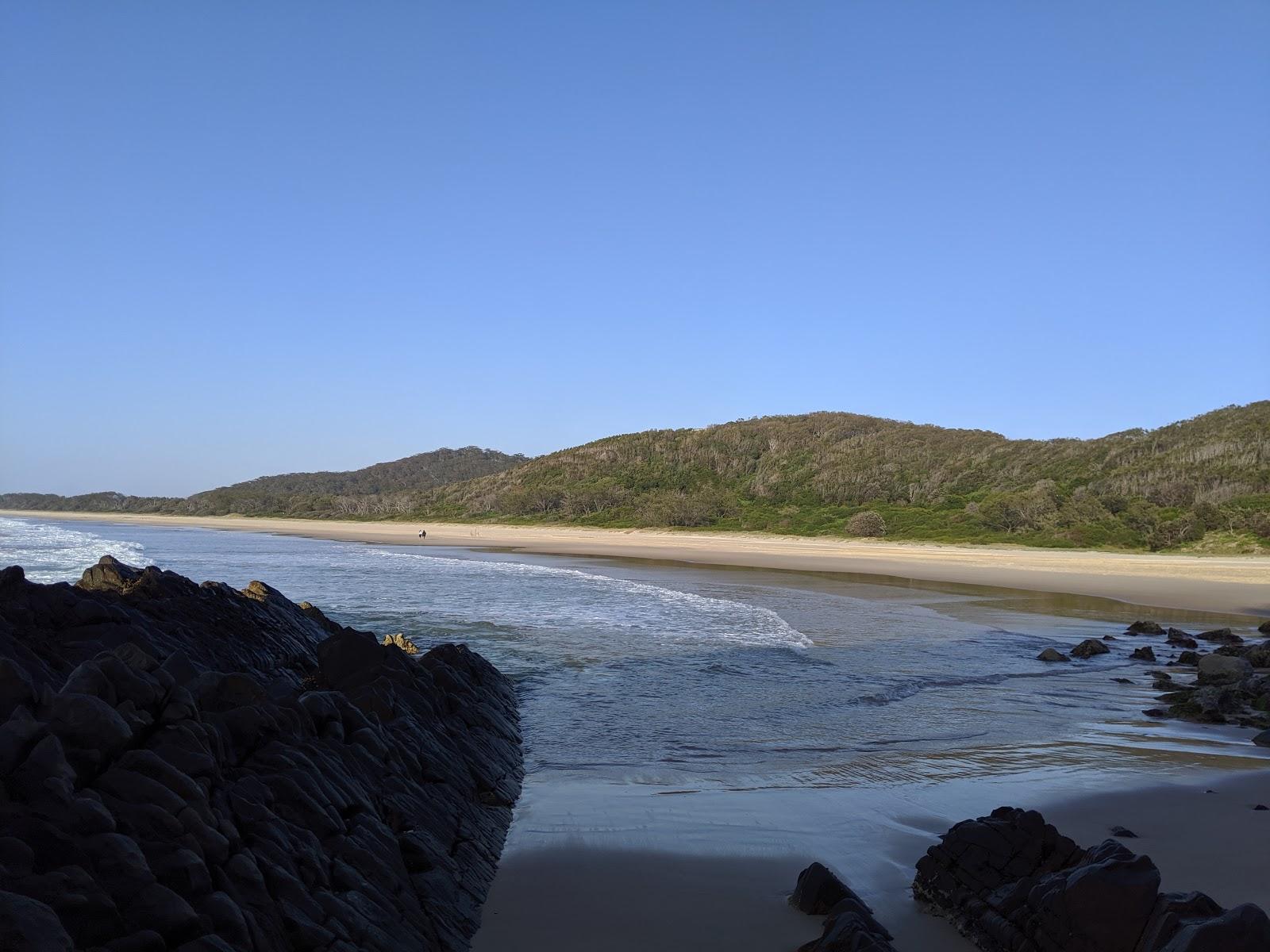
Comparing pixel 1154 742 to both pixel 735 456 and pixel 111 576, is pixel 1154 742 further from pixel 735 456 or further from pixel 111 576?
pixel 735 456

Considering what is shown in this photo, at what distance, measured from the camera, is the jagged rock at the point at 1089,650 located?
1446 centimetres

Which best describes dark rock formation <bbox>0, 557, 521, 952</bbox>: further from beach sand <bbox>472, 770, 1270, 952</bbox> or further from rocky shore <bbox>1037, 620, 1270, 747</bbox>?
rocky shore <bbox>1037, 620, 1270, 747</bbox>

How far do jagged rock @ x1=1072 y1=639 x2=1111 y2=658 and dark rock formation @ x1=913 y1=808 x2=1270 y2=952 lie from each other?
35.1 feet

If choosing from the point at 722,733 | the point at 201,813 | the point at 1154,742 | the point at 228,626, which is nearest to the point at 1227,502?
the point at 1154,742

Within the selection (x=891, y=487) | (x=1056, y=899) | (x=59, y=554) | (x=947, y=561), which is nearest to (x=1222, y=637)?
(x=1056, y=899)

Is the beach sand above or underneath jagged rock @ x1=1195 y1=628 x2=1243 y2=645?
underneath

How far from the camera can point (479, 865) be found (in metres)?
5.40

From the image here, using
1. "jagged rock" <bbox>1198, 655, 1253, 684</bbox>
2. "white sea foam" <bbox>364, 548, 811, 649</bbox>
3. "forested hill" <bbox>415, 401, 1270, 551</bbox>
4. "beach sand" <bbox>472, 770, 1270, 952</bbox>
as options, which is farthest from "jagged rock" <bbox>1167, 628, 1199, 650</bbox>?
"forested hill" <bbox>415, 401, 1270, 551</bbox>

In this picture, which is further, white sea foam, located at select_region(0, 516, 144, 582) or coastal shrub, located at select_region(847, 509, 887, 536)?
coastal shrub, located at select_region(847, 509, 887, 536)

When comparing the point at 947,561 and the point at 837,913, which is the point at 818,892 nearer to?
the point at 837,913

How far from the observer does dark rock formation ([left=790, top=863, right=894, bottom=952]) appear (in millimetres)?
4191

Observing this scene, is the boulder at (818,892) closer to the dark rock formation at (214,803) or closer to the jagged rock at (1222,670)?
the dark rock formation at (214,803)

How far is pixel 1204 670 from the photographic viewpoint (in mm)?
12242

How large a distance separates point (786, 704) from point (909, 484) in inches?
2192
